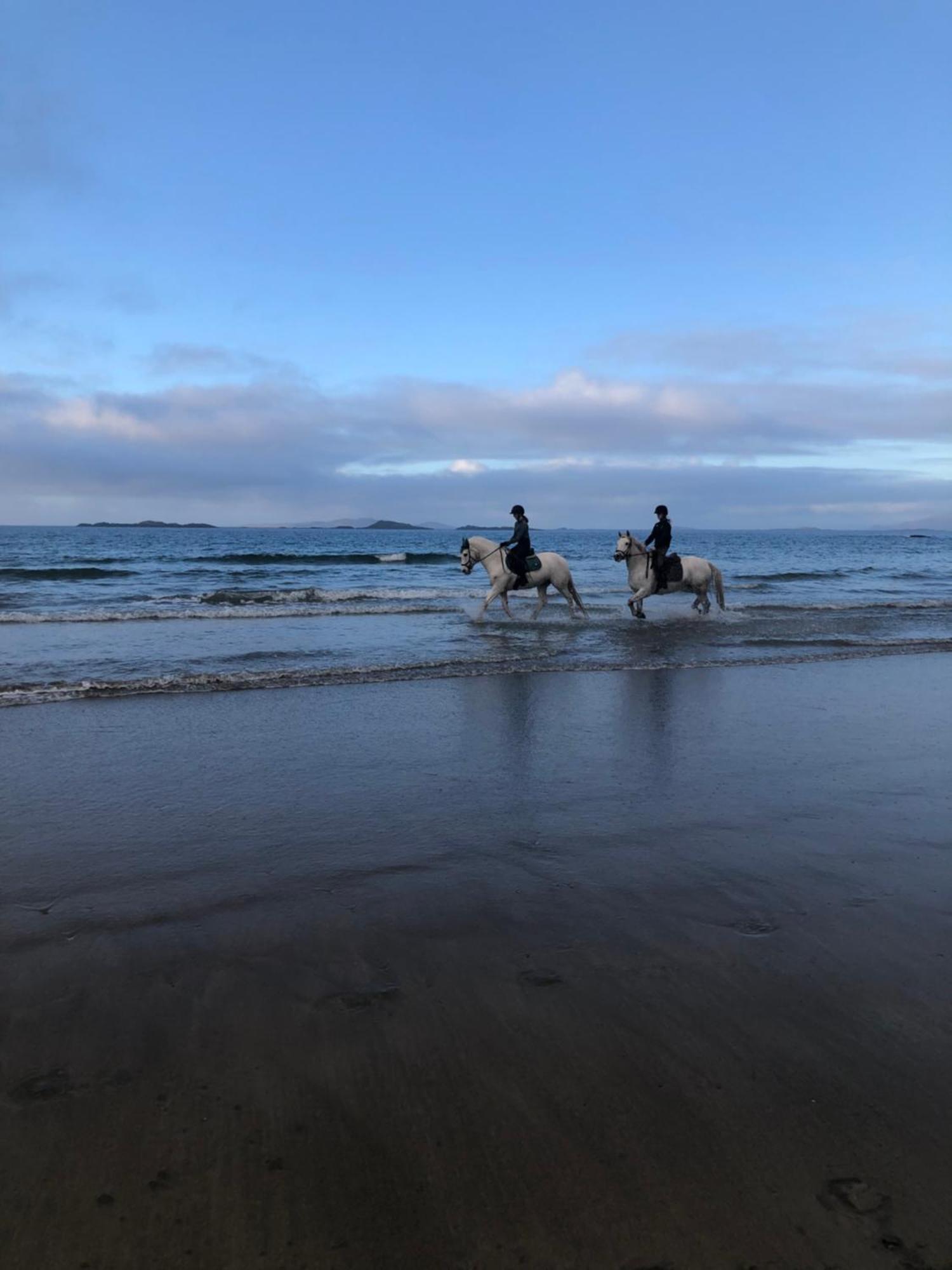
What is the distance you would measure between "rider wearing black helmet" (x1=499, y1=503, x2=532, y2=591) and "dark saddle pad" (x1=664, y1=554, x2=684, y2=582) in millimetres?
2965

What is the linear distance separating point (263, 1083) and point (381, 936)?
1.01m

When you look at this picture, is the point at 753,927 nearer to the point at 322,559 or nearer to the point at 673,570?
the point at 673,570

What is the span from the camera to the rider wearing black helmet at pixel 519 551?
54.5ft

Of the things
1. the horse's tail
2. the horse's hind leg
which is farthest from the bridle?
the horse's tail

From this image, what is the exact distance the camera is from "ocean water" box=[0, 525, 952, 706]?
36.4 ft

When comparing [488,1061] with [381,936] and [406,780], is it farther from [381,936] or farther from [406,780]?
[406,780]

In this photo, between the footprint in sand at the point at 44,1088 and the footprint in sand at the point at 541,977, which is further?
the footprint in sand at the point at 541,977

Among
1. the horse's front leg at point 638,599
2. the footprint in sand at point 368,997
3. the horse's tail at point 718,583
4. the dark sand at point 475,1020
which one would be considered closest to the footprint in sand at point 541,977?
the dark sand at point 475,1020

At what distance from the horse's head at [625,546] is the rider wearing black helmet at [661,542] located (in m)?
0.33

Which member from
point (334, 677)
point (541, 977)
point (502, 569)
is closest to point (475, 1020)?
point (541, 977)

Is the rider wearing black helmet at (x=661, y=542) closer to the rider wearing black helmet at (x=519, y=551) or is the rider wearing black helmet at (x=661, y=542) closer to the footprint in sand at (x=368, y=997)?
the rider wearing black helmet at (x=519, y=551)

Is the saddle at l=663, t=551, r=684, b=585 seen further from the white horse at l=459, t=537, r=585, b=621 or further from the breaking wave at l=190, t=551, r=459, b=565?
the breaking wave at l=190, t=551, r=459, b=565

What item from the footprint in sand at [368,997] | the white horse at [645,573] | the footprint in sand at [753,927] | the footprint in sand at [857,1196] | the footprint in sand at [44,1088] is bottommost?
the footprint in sand at [857,1196]

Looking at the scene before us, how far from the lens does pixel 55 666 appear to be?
37.2ft
